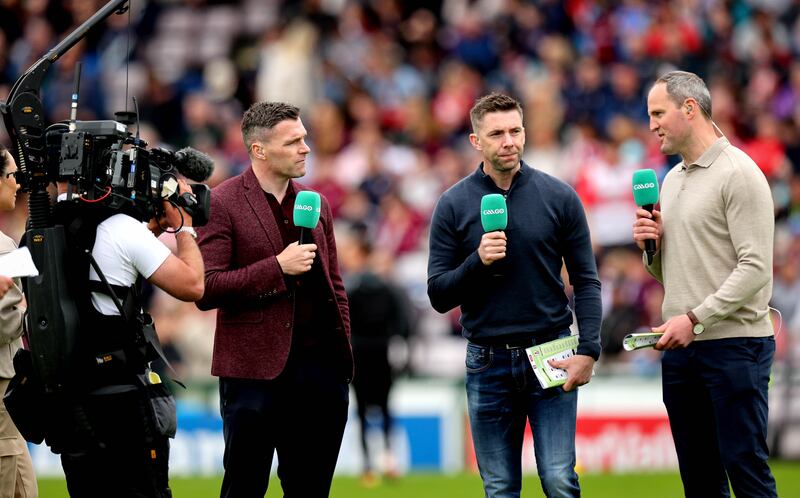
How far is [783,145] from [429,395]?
6069 mm

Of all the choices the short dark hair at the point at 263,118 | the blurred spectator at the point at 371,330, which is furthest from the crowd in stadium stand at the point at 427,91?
the short dark hair at the point at 263,118

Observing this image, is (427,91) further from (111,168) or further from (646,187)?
(111,168)

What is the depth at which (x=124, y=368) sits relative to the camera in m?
6.17

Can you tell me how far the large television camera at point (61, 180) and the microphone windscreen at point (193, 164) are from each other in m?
0.19

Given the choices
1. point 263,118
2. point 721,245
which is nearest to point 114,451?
point 263,118

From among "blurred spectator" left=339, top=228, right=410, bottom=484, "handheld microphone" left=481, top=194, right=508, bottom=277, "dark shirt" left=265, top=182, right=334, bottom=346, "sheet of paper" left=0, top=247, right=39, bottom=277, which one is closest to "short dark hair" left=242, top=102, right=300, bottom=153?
"dark shirt" left=265, top=182, right=334, bottom=346

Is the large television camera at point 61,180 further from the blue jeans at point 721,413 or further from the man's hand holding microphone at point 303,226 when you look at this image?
the blue jeans at point 721,413

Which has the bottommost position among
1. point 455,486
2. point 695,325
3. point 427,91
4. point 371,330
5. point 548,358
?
point 455,486

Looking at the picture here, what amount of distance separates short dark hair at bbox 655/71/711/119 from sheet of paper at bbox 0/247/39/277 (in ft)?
11.3

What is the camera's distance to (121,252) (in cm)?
617

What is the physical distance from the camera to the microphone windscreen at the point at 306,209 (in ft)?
21.9

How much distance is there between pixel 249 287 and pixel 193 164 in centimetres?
71

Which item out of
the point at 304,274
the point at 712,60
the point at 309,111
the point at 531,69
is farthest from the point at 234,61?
the point at 304,274

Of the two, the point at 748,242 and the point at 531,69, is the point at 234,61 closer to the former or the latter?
the point at 531,69
